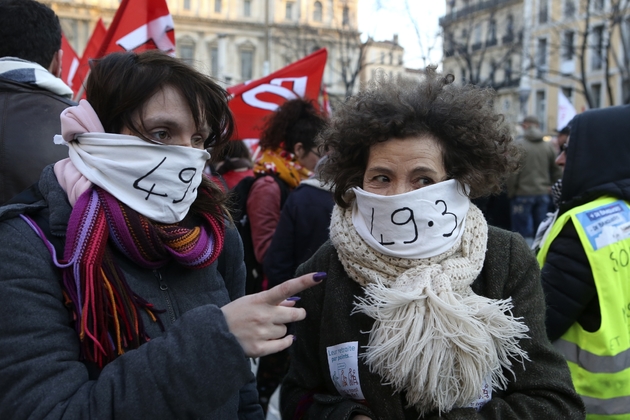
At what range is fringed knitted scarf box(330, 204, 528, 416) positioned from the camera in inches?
67.9

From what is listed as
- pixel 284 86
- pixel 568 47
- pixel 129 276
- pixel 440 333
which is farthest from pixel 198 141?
pixel 568 47

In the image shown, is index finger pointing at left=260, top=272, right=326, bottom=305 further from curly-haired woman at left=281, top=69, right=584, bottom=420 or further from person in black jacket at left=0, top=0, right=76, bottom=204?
person in black jacket at left=0, top=0, right=76, bottom=204

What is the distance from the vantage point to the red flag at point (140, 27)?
13.8 feet

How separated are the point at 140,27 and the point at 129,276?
10.3ft

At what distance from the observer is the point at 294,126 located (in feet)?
14.4

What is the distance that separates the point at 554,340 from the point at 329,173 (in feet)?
3.80

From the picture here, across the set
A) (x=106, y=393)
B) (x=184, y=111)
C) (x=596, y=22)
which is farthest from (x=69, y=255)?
(x=596, y=22)

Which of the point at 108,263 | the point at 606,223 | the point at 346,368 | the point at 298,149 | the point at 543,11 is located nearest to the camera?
the point at 108,263

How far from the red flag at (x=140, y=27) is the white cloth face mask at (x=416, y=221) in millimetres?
2907

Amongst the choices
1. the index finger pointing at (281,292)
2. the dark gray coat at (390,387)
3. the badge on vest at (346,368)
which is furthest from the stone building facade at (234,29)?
the index finger pointing at (281,292)

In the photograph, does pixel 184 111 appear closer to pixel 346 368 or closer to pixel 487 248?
pixel 346 368

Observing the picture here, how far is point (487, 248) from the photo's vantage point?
195cm

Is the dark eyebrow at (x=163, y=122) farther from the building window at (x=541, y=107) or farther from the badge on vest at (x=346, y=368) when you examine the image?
the building window at (x=541, y=107)

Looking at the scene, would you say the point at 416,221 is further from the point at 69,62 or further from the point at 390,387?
the point at 69,62
